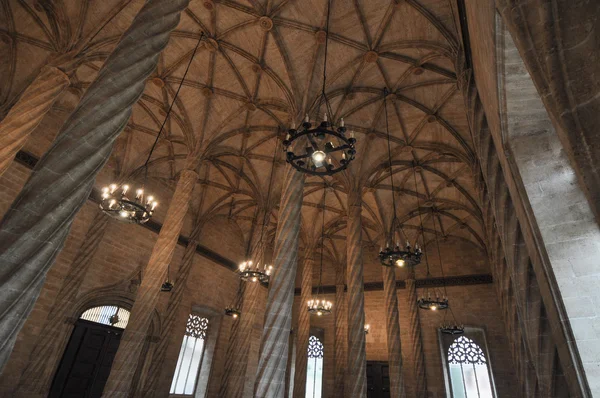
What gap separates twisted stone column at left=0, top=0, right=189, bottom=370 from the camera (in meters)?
3.26

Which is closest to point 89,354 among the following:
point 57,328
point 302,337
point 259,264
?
point 57,328

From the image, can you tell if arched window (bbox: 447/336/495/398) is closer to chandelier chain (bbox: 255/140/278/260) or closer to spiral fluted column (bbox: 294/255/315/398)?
spiral fluted column (bbox: 294/255/315/398)

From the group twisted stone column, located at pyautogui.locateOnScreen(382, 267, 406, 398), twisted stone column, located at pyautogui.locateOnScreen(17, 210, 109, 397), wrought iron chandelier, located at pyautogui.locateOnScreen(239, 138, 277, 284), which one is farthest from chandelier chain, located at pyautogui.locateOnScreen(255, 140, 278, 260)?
twisted stone column, located at pyautogui.locateOnScreen(17, 210, 109, 397)

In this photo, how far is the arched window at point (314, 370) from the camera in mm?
19172

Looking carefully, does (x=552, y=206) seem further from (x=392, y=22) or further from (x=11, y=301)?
(x=392, y=22)

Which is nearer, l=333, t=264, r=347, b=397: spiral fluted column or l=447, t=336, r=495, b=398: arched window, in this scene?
l=447, t=336, r=495, b=398: arched window

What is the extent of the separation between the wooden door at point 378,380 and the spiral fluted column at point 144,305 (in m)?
13.0

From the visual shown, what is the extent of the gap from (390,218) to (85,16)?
15.1 metres

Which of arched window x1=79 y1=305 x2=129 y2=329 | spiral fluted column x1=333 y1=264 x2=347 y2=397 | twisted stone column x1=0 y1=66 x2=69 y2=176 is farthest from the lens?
spiral fluted column x1=333 y1=264 x2=347 y2=397

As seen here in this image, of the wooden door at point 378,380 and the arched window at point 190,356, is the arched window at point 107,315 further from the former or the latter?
the wooden door at point 378,380

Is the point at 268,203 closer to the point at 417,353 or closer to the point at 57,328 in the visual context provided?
the point at 57,328

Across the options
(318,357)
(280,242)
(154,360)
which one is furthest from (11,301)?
(318,357)

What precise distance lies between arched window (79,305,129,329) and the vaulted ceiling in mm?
5725

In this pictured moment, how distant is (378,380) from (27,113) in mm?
19030
